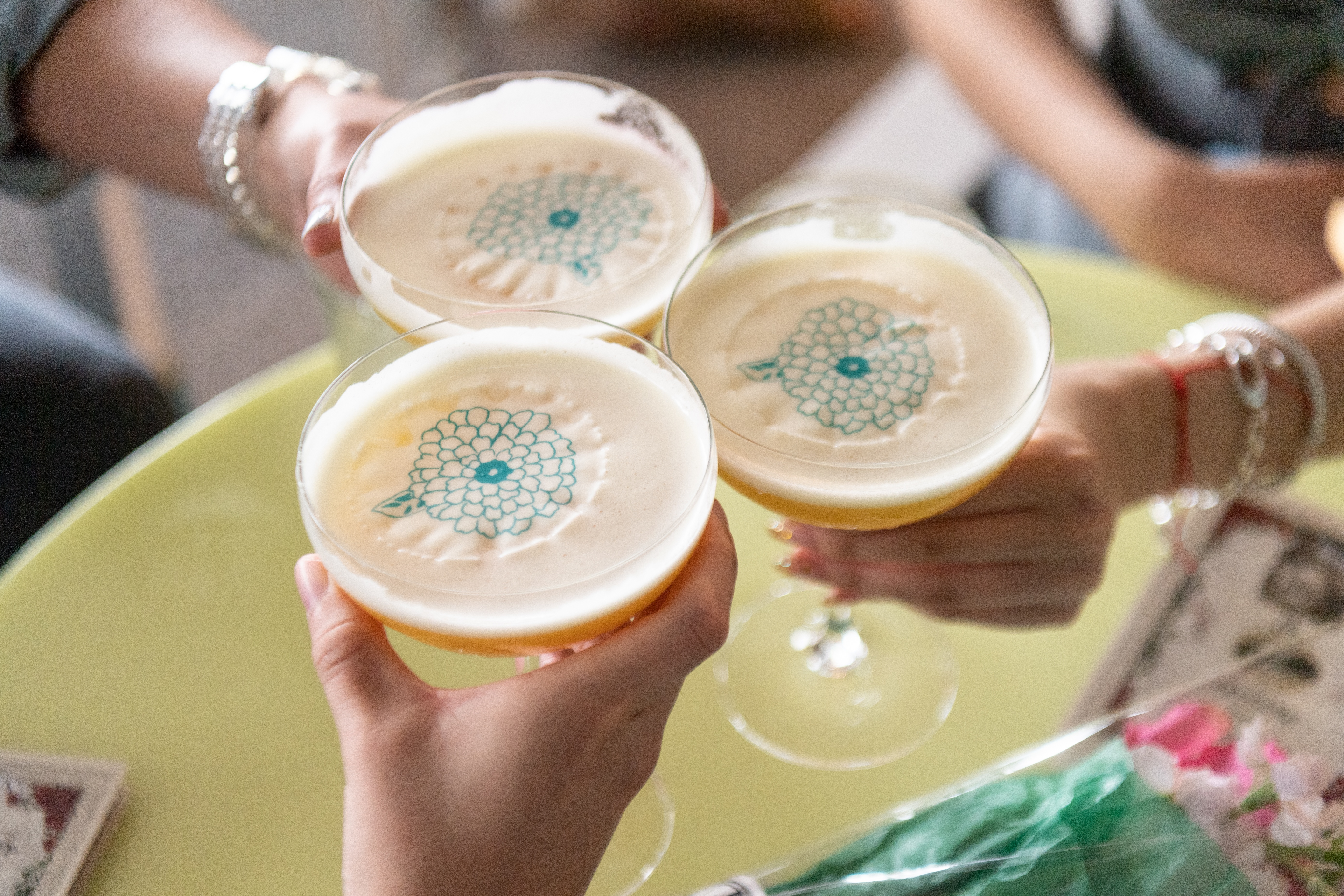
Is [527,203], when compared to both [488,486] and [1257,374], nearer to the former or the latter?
[488,486]

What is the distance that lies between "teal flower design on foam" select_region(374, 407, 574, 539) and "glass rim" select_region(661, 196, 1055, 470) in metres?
0.14

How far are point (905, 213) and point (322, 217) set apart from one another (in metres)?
0.58

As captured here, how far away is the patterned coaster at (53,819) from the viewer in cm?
103

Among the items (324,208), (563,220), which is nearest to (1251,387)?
(563,220)

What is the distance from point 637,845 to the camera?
1.13 metres

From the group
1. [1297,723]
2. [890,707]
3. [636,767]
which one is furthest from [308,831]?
[1297,723]

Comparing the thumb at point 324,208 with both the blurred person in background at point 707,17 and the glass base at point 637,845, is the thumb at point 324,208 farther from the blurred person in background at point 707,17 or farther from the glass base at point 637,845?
the blurred person in background at point 707,17

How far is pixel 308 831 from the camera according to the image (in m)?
1.11

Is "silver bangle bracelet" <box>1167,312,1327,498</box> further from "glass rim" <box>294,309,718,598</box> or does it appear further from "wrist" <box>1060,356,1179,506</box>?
"glass rim" <box>294,309,718,598</box>

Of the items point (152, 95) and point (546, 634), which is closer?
point (546, 634)

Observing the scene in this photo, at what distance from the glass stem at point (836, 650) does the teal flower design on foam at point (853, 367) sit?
44cm

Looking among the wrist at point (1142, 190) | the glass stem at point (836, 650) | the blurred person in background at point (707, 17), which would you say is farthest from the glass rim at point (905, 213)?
the blurred person in background at point (707, 17)

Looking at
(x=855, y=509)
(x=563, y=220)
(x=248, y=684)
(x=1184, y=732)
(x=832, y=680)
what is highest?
(x=563, y=220)

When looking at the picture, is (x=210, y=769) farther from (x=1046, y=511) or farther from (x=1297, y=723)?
(x=1297, y=723)
